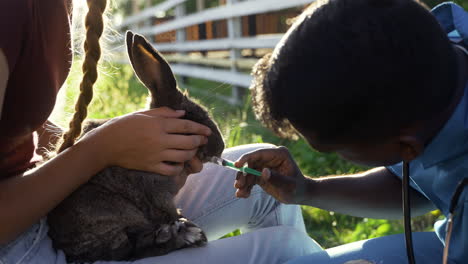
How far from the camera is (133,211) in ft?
6.77

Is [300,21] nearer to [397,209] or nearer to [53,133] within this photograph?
[397,209]

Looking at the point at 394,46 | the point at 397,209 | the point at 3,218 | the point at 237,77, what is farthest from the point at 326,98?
the point at 237,77

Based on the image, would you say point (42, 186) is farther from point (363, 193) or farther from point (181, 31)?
point (181, 31)

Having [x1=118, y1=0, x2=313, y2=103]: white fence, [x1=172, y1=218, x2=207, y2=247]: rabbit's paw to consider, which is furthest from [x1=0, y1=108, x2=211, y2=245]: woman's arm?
[x1=118, y1=0, x2=313, y2=103]: white fence

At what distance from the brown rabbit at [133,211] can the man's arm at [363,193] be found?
0.42m

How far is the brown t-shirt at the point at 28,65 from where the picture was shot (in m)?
1.70

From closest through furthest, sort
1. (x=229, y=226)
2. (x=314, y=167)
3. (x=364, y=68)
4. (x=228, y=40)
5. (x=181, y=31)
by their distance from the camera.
A: (x=364, y=68) < (x=229, y=226) < (x=314, y=167) < (x=228, y=40) < (x=181, y=31)

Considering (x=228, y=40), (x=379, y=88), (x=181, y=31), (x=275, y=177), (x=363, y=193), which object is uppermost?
(x=379, y=88)

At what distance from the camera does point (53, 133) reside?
91.2 inches

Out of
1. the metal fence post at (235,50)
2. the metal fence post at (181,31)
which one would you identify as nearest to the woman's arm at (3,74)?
the metal fence post at (235,50)

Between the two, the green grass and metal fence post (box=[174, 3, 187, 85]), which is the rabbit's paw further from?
metal fence post (box=[174, 3, 187, 85])

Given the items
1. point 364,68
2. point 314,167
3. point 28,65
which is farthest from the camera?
point 314,167

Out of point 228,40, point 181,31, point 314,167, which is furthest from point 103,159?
point 181,31

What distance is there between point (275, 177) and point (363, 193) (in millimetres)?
364
